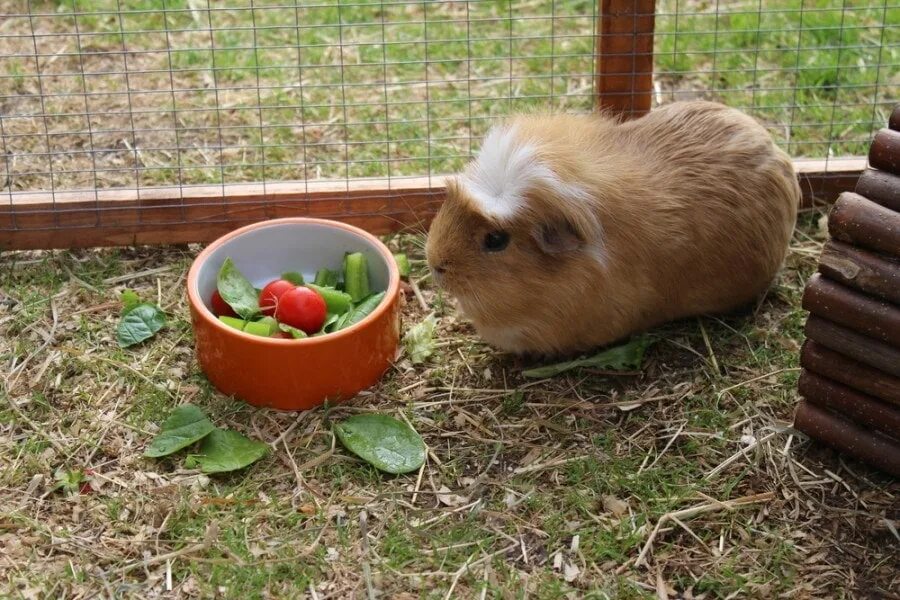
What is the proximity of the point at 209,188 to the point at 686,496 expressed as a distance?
1.80 m

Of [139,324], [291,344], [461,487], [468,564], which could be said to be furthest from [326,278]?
[468,564]

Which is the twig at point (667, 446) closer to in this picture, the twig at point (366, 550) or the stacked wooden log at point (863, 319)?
the stacked wooden log at point (863, 319)

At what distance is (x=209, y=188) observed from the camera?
133 inches

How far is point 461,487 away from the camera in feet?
8.34

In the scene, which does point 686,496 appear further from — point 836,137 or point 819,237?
point 836,137

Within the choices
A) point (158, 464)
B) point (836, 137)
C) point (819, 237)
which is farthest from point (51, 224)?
point (836, 137)

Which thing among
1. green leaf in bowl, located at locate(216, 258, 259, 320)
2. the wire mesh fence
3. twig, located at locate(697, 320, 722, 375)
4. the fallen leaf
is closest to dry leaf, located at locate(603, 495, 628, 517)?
twig, located at locate(697, 320, 722, 375)

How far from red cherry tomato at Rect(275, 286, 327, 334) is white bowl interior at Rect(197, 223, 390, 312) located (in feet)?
0.83

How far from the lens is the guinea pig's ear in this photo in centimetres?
263

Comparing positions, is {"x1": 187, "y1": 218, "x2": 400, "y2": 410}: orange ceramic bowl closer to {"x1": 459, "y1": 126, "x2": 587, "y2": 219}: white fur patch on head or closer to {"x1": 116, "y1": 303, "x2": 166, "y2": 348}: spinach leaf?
{"x1": 116, "y1": 303, "x2": 166, "y2": 348}: spinach leaf

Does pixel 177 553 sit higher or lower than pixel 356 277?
lower

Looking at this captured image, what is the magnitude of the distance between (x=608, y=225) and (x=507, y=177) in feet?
0.98

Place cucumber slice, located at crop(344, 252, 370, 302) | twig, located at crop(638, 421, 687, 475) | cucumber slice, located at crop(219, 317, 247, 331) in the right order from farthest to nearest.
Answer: cucumber slice, located at crop(344, 252, 370, 302), cucumber slice, located at crop(219, 317, 247, 331), twig, located at crop(638, 421, 687, 475)

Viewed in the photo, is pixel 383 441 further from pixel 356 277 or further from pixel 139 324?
pixel 139 324
